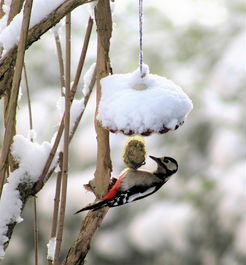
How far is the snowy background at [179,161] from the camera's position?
205cm

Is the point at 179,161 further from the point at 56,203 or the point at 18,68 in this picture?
the point at 18,68

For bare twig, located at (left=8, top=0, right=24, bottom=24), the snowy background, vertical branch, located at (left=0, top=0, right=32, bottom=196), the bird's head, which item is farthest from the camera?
the snowy background

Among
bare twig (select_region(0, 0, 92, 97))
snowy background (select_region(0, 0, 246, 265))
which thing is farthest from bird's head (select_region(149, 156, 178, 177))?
snowy background (select_region(0, 0, 246, 265))

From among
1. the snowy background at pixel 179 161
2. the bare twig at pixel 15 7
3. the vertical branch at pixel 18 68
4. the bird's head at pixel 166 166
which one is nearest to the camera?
the vertical branch at pixel 18 68

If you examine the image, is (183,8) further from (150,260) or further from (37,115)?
(150,260)

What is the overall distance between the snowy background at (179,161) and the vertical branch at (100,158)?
39.9 inches

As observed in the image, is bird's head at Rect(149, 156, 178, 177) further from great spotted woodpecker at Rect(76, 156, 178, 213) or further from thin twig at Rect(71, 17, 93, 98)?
thin twig at Rect(71, 17, 93, 98)

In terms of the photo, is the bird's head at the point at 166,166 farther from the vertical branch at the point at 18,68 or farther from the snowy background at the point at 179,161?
the snowy background at the point at 179,161

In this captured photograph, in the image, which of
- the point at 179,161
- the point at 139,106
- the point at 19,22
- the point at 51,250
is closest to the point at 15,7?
the point at 19,22

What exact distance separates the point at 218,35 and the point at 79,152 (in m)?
0.87

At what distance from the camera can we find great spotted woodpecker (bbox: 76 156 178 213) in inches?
28.9

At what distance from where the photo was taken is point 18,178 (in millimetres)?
769

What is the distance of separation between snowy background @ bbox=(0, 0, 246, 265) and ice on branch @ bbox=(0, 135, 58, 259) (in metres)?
0.97

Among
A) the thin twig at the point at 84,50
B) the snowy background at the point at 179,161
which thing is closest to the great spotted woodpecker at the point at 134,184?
the thin twig at the point at 84,50
